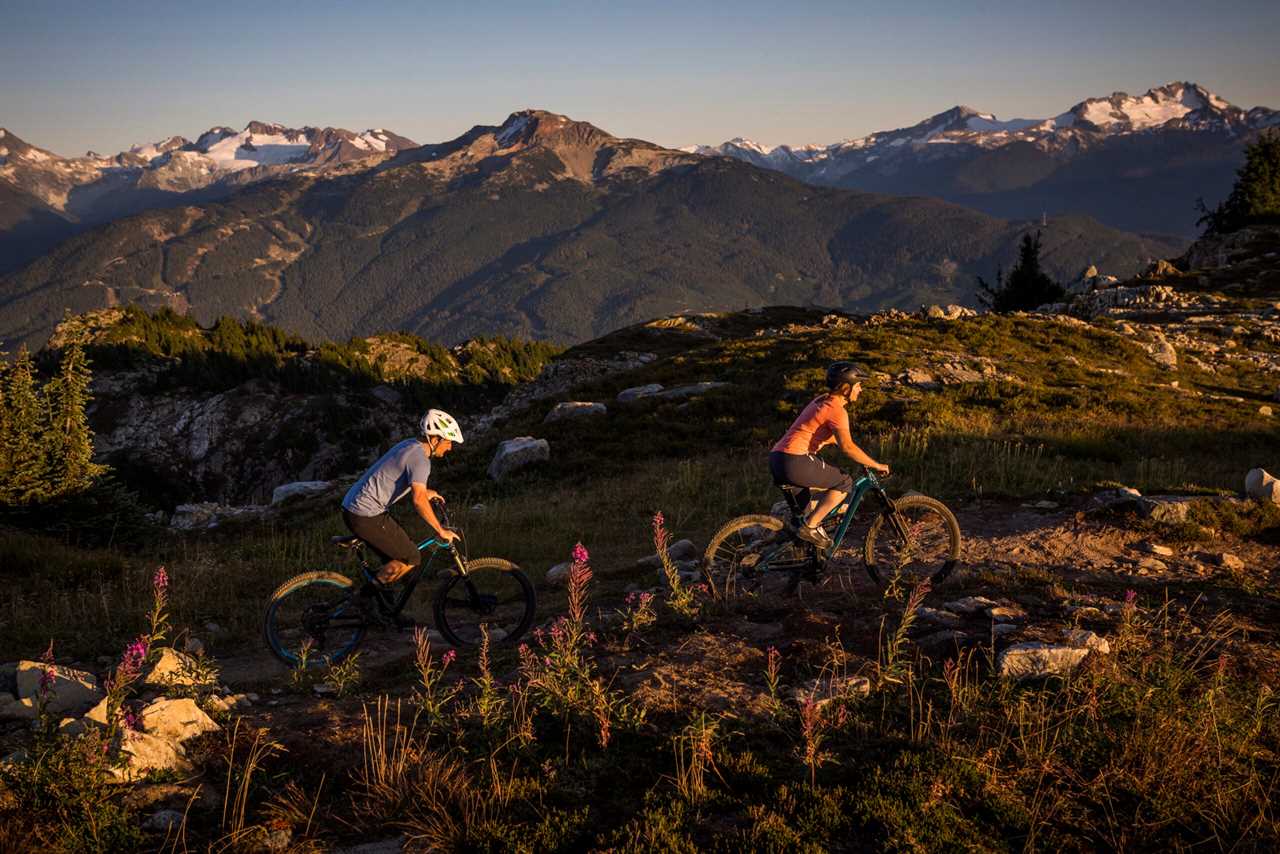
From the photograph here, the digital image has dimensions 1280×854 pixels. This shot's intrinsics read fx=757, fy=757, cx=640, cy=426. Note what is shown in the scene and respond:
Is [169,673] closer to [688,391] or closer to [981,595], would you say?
[981,595]

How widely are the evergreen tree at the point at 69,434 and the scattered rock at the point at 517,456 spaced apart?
364 inches

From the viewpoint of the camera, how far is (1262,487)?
12.0 metres

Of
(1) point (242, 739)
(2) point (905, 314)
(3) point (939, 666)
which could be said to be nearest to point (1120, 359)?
(2) point (905, 314)

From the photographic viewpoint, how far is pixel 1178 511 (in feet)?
37.4

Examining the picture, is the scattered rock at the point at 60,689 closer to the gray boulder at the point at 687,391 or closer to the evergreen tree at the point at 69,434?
the evergreen tree at the point at 69,434

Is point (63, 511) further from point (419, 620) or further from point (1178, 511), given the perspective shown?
point (1178, 511)

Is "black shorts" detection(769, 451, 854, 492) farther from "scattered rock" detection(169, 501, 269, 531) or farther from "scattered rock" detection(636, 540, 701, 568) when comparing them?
"scattered rock" detection(169, 501, 269, 531)

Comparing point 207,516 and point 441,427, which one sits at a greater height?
point 441,427

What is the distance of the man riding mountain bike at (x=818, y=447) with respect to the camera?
9.17m

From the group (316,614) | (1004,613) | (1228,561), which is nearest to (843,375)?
(1004,613)

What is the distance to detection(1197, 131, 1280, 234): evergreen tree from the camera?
68688 mm

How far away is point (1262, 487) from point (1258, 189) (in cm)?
7724

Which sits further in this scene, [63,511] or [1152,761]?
[63,511]

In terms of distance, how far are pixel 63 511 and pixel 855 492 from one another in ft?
57.0
